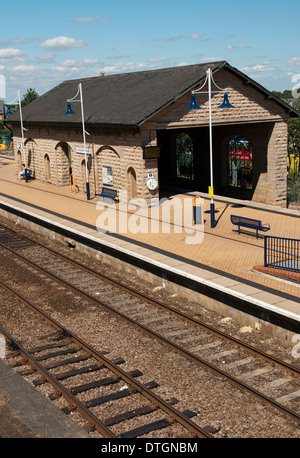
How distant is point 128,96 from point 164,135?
24.2 feet

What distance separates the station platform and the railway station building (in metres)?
2.22

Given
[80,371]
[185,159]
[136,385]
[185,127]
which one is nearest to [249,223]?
[185,127]

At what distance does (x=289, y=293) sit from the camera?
13430 millimetres

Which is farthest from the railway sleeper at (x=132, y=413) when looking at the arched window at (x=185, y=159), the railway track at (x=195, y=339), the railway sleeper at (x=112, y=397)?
the arched window at (x=185, y=159)

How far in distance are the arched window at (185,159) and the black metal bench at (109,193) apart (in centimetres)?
812

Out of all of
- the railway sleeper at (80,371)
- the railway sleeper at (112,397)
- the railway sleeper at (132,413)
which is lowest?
the railway sleeper at (132,413)

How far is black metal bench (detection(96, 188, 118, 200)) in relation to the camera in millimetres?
25922

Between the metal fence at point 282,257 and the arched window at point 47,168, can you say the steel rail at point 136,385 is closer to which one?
the metal fence at point 282,257

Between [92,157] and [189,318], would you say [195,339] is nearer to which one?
[189,318]

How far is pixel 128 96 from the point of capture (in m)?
27.3

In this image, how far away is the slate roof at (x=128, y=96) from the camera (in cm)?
2402
